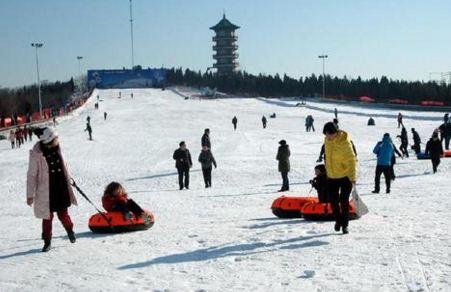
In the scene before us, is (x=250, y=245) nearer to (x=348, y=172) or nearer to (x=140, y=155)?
(x=348, y=172)

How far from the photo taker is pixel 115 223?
805cm

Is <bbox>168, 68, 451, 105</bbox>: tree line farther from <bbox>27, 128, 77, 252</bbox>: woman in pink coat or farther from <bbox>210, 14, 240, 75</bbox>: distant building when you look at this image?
<bbox>27, 128, 77, 252</bbox>: woman in pink coat

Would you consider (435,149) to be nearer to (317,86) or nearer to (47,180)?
(47,180)

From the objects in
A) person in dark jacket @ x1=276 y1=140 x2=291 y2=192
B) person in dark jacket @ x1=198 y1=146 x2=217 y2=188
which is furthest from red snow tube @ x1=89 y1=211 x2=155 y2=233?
person in dark jacket @ x1=198 y1=146 x2=217 y2=188

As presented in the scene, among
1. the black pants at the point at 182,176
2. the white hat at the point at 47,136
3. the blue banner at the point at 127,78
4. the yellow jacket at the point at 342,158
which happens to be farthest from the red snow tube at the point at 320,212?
the blue banner at the point at 127,78

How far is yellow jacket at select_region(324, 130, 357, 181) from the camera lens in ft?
22.6

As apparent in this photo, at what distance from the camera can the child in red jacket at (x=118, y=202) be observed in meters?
8.16

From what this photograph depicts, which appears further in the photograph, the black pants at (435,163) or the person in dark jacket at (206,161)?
the black pants at (435,163)

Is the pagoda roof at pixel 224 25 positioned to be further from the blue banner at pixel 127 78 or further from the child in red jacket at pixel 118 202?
the child in red jacket at pixel 118 202

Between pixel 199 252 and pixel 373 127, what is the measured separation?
39272 millimetres

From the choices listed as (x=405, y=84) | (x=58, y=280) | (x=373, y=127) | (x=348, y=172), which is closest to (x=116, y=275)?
(x=58, y=280)

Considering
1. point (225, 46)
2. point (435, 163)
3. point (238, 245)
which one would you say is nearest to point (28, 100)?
point (225, 46)

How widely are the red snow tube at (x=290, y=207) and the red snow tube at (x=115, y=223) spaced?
2357mm

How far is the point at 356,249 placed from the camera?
6.23 metres
